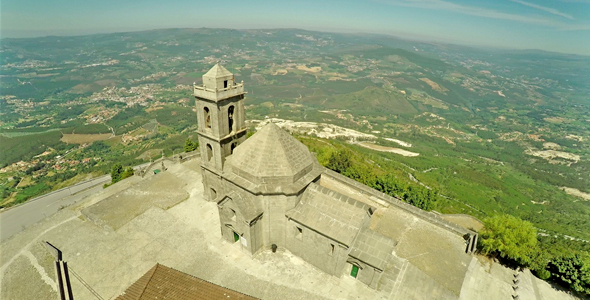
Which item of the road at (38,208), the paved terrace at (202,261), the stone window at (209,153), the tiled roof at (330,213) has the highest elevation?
the stone window at (209,153)

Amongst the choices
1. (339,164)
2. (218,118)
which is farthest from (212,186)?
(339,164)

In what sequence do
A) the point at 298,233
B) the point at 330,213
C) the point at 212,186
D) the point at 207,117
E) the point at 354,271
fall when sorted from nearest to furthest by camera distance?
the point at 354,271 → the point at 330,213 → the point at 298,233 → the point at 207,117 → the point at 212,186

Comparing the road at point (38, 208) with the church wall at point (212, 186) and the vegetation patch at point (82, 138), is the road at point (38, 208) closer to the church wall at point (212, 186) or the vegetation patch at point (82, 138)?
the church wall at point (212, 186)

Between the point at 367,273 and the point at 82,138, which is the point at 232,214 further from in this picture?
the point at 82,138

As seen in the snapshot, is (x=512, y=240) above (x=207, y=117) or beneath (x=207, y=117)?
beneath

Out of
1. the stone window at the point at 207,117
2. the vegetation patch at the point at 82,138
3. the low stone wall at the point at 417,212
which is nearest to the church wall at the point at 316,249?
the low stone wall at the point at 417,212

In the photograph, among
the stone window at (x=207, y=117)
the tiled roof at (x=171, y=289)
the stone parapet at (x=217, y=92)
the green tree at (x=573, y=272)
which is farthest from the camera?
the stone window at (x=207, y=117)

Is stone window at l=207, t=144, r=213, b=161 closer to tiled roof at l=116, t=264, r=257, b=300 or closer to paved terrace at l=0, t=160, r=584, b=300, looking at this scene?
paved terrace at l=0, t=160, r=584, b=300
